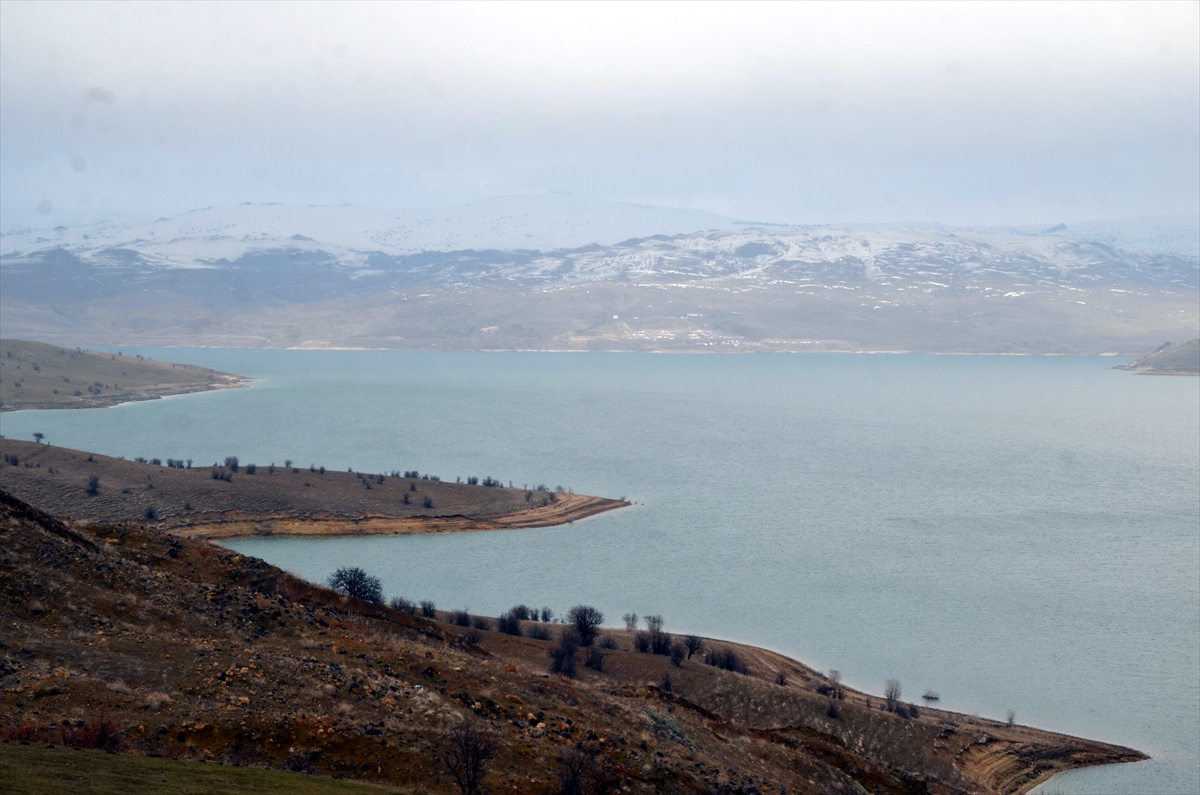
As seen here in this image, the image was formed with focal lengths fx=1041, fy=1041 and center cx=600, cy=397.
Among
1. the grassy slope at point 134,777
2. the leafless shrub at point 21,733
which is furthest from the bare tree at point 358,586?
the grassy slope at point 134,777

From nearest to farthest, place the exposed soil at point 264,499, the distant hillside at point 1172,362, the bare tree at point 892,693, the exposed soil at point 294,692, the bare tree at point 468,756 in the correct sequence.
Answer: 1. the bare tree at point 468,756
2. the exposed soil at point 294,692
3. the bare tree at point 892,693
4. the exposed soil at point 264,499
5. the distant hillside at point 1172,362

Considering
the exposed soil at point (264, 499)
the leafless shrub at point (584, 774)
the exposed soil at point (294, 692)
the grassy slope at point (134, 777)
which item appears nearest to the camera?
the grassy slope at point (134, 777)

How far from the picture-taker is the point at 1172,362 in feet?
583

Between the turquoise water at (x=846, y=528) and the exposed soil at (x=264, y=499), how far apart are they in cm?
228

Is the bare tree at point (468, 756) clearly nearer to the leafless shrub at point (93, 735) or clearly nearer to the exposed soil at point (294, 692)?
the exposed soil at point (294, 692)

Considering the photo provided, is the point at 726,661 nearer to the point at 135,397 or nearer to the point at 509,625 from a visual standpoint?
the point at 509,625

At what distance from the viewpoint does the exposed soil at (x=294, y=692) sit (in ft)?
39.6

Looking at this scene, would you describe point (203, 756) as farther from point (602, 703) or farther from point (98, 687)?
point (602, 703)

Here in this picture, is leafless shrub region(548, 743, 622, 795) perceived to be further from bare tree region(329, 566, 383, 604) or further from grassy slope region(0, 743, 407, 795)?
bare tree region(329, 566, 383, 604)

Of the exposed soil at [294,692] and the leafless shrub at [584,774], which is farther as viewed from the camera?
the leafless shrub at [584,774]

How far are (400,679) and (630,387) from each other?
129 m

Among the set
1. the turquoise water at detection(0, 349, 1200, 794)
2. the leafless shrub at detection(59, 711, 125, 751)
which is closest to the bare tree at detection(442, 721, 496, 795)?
the leafless shrub at detection(59, 711, 125, 751)

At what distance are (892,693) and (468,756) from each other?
20166 mm

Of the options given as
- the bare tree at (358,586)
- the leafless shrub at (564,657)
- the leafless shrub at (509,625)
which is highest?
the bare tree at (358,586)
